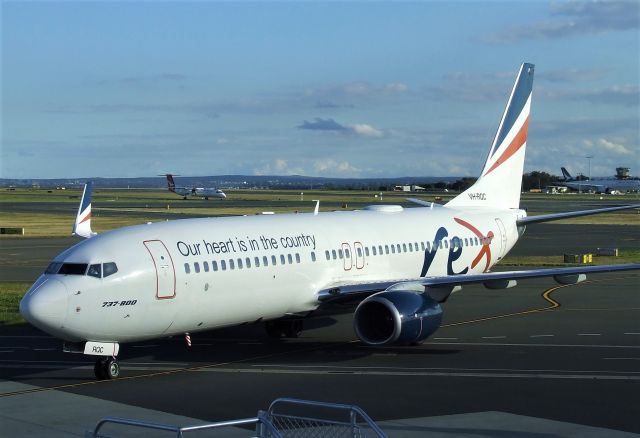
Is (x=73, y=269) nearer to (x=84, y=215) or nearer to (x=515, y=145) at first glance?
(x=515, y=145)

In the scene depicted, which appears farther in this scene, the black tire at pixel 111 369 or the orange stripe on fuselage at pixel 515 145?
the orange stripe on fuselage at pixel 515 145

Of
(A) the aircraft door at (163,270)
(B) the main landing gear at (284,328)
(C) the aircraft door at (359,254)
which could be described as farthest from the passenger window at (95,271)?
(C) the aircraft door at (359,254)

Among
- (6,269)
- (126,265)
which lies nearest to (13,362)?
(126,265)

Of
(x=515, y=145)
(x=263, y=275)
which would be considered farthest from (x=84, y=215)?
(x=263, y=275)

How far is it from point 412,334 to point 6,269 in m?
34.1

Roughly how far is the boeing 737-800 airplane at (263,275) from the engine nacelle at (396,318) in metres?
0.03

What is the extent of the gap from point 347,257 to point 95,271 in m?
9.48

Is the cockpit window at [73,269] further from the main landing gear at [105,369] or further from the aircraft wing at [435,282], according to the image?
the aircraft wing at [435,282]

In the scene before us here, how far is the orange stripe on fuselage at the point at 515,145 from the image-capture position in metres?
40.1

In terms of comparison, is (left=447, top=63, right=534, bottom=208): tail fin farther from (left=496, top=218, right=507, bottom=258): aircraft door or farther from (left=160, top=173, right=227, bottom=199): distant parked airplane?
(left=160, top=173, right=227, bottom=199): distant parked airplane

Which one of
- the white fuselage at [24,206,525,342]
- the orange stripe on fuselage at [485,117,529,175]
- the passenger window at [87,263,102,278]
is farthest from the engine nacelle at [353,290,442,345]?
the orange stripe on fuselage at [485,117,529,175]

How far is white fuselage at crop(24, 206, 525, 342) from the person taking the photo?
23.5 m

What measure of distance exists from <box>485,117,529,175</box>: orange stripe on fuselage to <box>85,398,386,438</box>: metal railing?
21.5 metres

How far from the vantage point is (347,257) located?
3080cm
